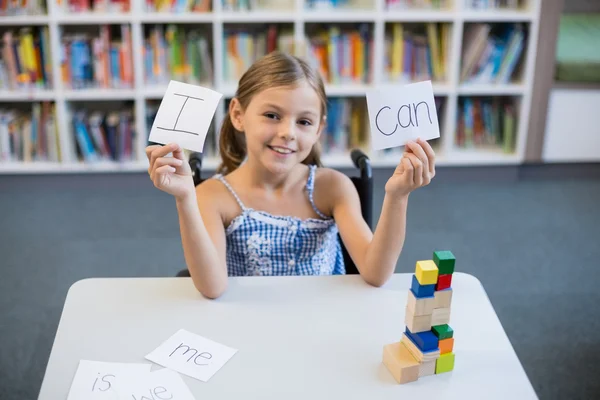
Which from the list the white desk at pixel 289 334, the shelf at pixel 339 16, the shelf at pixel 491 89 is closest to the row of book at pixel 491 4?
the shelf at pixel 491 89

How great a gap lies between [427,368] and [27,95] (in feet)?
9.32

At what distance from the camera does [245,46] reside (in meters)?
3.31

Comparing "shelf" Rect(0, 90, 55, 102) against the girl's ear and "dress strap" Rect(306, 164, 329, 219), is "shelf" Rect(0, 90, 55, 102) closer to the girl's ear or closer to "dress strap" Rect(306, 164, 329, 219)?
the girl's ear

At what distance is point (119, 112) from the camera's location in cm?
350

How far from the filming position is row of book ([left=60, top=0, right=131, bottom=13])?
10.5 ft

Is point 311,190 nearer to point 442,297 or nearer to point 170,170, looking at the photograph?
point 170,170

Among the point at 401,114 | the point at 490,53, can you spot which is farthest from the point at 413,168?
the point at 490,53

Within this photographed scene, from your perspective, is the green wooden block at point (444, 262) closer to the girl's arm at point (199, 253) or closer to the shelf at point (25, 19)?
the girl's arm at point (199, 253)

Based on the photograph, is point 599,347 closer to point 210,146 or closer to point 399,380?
point 399,380

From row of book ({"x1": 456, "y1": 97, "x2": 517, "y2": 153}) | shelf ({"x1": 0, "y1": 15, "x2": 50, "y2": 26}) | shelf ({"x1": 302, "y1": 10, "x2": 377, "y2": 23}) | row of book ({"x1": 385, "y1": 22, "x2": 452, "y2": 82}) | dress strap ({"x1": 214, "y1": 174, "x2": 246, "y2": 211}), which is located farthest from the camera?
row of book ({"x1": 456, "y1": 97, "x2": 517, "y2": 153})

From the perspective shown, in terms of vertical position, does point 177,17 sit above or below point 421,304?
above

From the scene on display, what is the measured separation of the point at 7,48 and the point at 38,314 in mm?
1498

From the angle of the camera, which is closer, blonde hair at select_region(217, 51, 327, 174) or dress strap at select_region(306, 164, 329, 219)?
blonde hair at select_region(217, 51, 327, 174)

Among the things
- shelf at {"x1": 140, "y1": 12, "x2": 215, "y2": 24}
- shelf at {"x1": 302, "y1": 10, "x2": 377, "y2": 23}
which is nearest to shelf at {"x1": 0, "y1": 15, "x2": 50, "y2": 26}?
shelf at {"x1": 140, "y1": 12, "x2": 215, "y2": 24}
